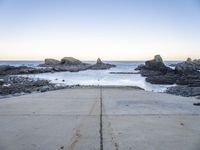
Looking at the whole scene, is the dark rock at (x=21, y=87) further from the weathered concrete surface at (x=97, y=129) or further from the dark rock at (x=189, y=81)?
the dark rock at (x=189, y=81)

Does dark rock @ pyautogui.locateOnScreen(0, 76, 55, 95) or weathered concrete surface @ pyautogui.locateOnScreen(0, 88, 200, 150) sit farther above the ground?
weathered concrete surface @ pyautogui.locateOnScreen(0, 88, 200, 150)

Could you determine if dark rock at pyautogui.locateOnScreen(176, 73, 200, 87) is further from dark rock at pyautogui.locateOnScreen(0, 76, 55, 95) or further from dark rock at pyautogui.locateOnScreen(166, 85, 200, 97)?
dark rock at pyautogui.locateOnScreen(0, 76, 55, 95)

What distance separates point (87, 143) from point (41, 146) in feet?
2.52

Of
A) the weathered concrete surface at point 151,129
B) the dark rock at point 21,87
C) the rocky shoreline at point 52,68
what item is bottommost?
the rocky shoreline at point 52,68

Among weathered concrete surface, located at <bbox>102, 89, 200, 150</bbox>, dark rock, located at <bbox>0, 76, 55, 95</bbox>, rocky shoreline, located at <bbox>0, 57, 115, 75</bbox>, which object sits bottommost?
rocky shoreline, located at <bbox>0, 57, 115, 75</bbox>

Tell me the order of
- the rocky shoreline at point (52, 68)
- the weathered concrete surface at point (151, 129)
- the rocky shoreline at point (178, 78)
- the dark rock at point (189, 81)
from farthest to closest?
the rocky shoreline at point (52, 68) < the dark rock at point (189, 81) < the rocky shoreline at point (178, 78) < the weathered concrete surface at point (151, 129)

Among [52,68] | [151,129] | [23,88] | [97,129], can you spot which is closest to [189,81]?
[23,88]

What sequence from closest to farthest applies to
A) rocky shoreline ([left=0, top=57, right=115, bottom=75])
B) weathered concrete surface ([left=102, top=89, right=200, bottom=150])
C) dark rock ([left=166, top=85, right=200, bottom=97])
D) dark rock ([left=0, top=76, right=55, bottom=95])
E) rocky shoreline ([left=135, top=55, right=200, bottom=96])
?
weathered concrete surface ([left=102, top=89, right=200, bottom=150]) → dark rock ([left=166, top=85, right=200, bottom=97]) → dark rock ([left=0, top=76, right=55, bottom=95]) → rocky shoreline ([left=135, top=55, right=200, bottom=96]) → rocky shoreline ([left=0, top=57, right=115, bottom=75])

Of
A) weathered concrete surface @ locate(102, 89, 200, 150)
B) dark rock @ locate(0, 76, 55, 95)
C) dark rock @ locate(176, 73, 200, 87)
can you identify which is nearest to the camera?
weathered concrete surface @ locate(102, 89, 200, 150)

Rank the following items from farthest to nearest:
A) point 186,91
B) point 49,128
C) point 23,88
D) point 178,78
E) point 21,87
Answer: point 178,78 → point 21,87 → point 23,88 → point 186,91 → point 49,128

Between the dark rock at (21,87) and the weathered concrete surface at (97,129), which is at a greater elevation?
the weathered concrete surface at (97,129)

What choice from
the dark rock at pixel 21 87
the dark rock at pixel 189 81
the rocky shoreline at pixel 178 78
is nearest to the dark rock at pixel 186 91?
the rocky shoreline at pixel 178 78

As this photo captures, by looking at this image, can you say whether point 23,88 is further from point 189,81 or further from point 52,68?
point 52,68

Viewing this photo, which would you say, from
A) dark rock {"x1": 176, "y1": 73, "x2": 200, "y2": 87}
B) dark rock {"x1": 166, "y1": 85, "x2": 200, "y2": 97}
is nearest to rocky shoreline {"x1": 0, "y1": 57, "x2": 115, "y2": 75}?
dark rock {"x1": 176, "y1": 73, "x2": 200, "y2": 87}
